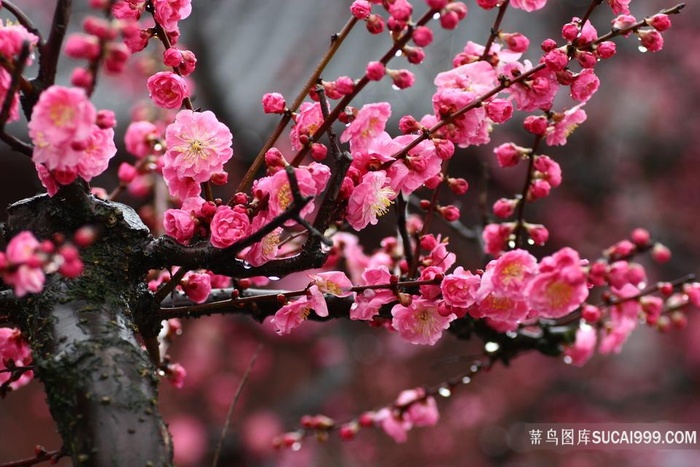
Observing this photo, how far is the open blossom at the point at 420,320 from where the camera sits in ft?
3.67

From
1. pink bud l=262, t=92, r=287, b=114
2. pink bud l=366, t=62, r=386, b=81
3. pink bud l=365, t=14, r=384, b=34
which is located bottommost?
pink bud l=262, t=92, r=287, b=114

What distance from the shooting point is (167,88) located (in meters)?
1.11

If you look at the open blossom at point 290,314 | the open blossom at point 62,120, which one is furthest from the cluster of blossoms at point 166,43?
the open blossom at point 290,314

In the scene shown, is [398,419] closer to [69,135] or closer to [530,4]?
[530,4]

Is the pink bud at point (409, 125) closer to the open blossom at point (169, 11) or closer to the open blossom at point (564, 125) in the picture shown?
the open blossom at point (564, 125)

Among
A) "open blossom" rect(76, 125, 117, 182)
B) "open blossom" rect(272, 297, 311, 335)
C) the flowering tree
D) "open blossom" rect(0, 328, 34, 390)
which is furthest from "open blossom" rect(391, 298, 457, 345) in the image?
Result: "open blossom" rect(0, 328, 34, 390)

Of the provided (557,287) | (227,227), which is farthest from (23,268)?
(557,287)

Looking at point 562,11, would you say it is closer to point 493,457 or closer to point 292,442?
point 493,457

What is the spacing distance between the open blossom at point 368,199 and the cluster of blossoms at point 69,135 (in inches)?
13.5

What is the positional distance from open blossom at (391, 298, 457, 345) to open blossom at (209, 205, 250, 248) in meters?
0.28

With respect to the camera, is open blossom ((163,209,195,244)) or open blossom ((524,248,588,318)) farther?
open blossom ((163,209,195,244))

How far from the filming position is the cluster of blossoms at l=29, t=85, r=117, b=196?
83 cm

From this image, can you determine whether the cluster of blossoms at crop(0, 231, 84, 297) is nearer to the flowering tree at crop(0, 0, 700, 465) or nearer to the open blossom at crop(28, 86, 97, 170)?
the flowering tree at crop(0, 0, 700, 465)

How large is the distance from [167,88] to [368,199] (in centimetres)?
36
